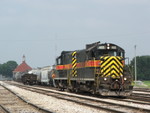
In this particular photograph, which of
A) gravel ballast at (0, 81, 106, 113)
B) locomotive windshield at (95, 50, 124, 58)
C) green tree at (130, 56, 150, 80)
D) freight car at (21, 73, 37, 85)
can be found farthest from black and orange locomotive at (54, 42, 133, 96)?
green tree at (130, 56, 150, 80)

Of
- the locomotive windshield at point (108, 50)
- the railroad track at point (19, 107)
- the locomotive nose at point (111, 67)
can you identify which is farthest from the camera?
the locomotive windshield at point (108, 50)

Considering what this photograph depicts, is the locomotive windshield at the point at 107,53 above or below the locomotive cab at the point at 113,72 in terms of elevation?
above

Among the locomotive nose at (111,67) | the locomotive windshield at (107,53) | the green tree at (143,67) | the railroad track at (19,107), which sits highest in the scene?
the green tree at (143,67)

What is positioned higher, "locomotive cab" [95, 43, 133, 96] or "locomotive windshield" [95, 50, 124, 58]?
"locomotive windshield" [95, 50, 124, 58]

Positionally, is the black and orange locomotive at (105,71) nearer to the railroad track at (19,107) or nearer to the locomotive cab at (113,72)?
the locomotive cab at (113,72)

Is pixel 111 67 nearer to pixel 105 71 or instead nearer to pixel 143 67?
pixel 105 71

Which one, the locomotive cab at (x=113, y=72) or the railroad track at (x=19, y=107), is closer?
the railroad track at (x=19, y=107)

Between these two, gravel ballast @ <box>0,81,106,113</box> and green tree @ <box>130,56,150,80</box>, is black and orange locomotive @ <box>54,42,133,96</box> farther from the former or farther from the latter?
green tree @ <box>130,56,150,80</box>

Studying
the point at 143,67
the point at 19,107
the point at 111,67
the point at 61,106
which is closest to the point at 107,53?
the point at 111,67

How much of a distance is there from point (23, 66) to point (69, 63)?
498ft

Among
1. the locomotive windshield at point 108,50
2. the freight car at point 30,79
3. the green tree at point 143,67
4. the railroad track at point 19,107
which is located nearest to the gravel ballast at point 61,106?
the railroad track at point 19,107

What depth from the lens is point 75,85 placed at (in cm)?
2606

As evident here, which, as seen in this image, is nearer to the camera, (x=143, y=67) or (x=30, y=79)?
(x=30, y=79)

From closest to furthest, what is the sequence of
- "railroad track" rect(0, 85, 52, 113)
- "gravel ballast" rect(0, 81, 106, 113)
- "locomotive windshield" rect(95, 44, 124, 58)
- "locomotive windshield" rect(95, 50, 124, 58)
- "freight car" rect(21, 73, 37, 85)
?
"gravel ballast" rect(0, 81, 106, 113) → "railroad track" rect(0, 85, 52, 113) → "locomotive windshield" rect(95, 44, 124, 58) → "locomotive windshield" rect(95, 50, 124, 58) → "freight car" rect(21, 73, 37, 85)
